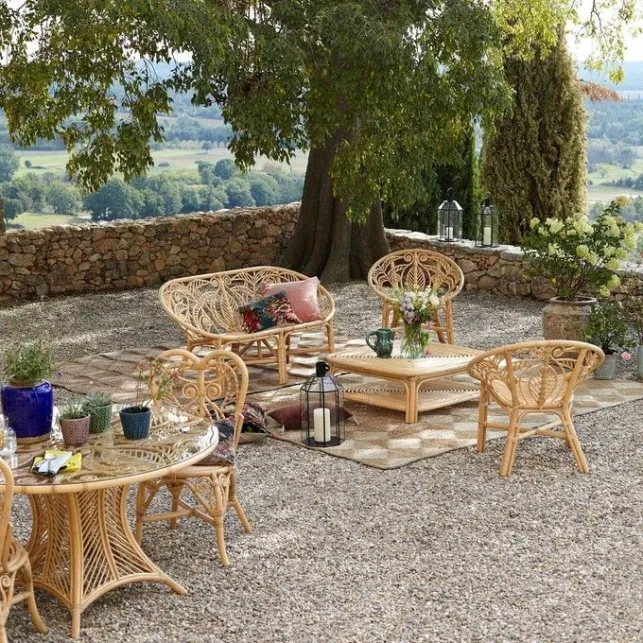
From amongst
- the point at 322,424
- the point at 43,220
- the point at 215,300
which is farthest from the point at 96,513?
the point at 43,220

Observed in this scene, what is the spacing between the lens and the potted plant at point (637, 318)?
303 inches

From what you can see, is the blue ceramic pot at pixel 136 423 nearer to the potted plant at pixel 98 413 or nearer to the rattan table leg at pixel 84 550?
the potted plant at pixel 98 413

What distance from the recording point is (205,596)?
167 inches

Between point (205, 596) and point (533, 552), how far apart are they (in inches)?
52.4

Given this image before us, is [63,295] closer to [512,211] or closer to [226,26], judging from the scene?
[226,26]

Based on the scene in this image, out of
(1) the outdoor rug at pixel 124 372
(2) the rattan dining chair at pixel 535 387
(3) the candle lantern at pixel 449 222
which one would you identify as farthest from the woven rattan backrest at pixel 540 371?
(3) the candle lantern at pixel 449 222

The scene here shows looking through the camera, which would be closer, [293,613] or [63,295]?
[293,613]

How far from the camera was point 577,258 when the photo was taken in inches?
308

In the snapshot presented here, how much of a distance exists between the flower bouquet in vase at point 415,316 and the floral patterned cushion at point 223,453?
2321 millimetres

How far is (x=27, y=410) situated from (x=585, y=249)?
177 inches

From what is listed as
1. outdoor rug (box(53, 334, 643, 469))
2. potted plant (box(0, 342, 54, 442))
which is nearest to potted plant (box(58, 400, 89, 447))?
potted plant (box(0, 342, 54, 442))

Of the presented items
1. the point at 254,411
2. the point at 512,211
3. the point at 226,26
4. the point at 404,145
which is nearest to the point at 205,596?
the point at 254,411

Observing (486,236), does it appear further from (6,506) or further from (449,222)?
(6,506)

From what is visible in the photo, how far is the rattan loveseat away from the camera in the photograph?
767 centimetres
